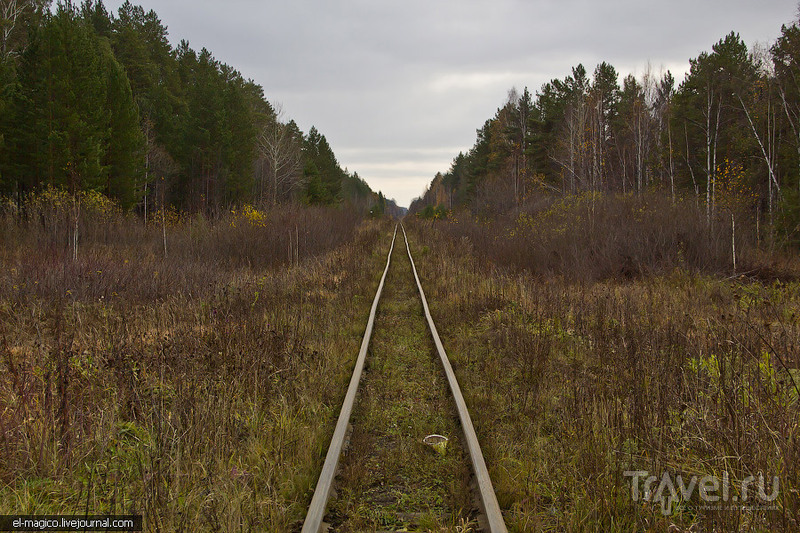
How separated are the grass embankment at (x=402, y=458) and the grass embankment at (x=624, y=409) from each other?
30 cm


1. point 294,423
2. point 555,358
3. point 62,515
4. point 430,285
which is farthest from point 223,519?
point 430,285

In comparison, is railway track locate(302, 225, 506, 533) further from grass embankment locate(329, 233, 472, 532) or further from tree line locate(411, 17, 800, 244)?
tree line locate(411, 17, 800, 244)

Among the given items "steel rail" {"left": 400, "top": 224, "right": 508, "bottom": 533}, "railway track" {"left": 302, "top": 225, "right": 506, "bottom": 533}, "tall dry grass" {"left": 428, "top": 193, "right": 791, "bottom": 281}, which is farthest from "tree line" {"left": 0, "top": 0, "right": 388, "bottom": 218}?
"steel rail" {"left": 400, "top": 224, "right": 508, "bottom": 533}

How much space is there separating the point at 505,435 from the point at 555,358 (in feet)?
6.69

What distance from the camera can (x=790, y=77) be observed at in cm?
1836

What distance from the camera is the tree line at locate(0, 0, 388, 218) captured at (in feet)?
71.3

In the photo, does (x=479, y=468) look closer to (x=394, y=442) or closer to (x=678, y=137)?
(x=394, y=442)

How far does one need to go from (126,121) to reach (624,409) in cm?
3201

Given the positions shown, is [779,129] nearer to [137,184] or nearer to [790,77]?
[790,77]

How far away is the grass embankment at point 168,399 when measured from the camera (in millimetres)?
2688

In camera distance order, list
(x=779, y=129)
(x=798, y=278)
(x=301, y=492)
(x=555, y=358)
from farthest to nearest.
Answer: (x=779, y=129) < (x=798, y=278) < (x=555, y=358) < (x=301, y=492)

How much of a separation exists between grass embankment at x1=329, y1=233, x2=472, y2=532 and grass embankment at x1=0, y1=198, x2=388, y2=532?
297mm

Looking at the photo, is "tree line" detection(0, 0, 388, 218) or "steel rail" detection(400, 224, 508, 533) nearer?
"steel rail" detection(400, 224, 508, 533)

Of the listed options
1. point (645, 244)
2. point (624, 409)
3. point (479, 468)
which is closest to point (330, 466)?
point (479, 468)
